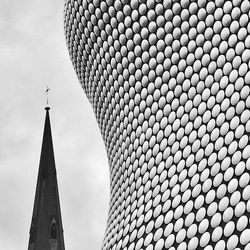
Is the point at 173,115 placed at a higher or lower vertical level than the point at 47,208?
lower

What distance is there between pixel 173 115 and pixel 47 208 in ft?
73.4

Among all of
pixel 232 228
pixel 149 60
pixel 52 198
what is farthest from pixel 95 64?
pixel 52 198

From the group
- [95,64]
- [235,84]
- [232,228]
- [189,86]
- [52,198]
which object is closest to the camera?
[232,228]

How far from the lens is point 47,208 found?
48.4 m

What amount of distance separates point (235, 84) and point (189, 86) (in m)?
2.54

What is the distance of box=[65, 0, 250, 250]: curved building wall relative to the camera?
23.6m

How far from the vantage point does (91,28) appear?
32000mm

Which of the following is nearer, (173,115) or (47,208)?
(173,115)

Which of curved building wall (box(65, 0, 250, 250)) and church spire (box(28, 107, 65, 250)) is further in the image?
church spire (box(28, 107, 65, 250))

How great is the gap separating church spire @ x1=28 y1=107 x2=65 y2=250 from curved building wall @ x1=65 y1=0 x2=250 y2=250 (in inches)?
607

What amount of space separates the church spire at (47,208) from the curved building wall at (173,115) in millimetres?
15407

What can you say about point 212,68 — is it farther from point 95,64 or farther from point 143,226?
point 95,64

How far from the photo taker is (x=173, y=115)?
88.7ft

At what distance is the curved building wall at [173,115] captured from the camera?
23.6 meters
